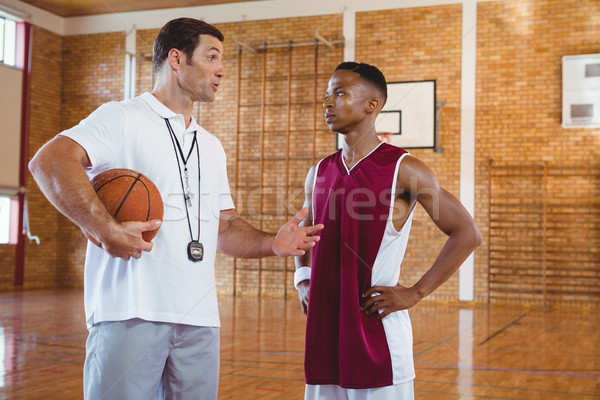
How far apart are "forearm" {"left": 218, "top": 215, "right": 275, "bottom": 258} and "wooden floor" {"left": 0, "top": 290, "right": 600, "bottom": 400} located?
2.34 meters

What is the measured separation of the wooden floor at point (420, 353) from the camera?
183 inches

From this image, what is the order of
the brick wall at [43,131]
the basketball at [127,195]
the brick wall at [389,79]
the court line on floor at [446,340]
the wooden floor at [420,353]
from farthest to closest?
the brick wall at [43,131] < the brick wall at [389,79] < the court line on floor at [446,340] < the wooden floor at [420,353] < the basketball at [127,195]

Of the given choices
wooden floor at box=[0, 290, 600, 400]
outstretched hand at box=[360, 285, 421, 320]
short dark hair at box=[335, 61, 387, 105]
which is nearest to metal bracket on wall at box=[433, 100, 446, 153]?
wooden floor at box=[0, 290, 600, 400]

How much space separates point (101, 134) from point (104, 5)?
1329 cm

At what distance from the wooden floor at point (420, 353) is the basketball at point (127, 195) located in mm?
2803

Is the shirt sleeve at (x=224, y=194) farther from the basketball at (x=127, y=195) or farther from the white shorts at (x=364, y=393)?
the white shorts at (x=364, y=393)

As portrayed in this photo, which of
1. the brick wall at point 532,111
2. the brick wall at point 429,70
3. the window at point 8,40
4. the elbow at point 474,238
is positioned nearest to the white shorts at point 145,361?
the elbow at point 474,238

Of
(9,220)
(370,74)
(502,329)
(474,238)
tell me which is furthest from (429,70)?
(474,238)

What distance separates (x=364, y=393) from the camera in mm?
2234

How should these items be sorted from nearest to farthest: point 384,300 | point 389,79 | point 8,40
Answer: point 384,300
point 389,79
point 8,40

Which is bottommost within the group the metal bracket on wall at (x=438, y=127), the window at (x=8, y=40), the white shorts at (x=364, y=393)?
the white shorts at (x=364, y=393)

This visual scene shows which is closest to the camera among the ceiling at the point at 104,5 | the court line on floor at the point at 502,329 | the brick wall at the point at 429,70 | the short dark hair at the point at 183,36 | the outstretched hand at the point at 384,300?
the short dark hair at the point at 183,36

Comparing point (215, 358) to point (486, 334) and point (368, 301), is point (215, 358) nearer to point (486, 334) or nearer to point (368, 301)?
point (368, 301)

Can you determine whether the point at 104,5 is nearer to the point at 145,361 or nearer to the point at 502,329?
the point at 502,329
